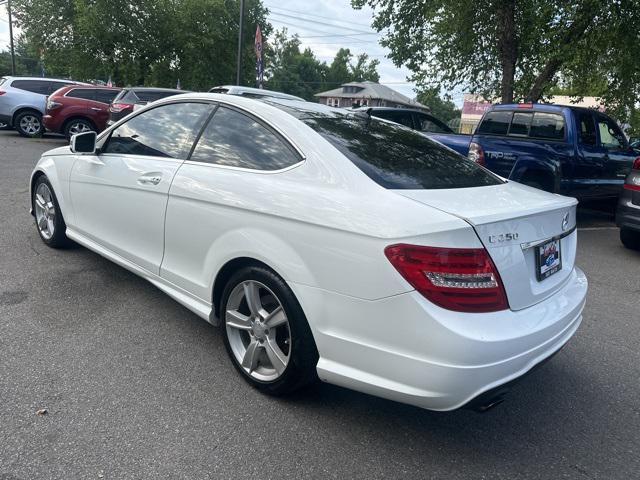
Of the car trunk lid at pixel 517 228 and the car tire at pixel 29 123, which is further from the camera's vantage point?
the car tire at pixel 29 123

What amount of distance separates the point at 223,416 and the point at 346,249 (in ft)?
3.63

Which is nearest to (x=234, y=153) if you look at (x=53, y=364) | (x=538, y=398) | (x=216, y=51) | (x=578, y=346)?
(x=53, y=364)

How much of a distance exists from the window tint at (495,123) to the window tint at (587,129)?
105 centimetres

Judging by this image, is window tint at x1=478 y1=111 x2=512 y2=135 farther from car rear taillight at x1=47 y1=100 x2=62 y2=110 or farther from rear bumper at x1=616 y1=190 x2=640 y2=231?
car rear taillight at x1=47 y1=100 x2=62 y2=110

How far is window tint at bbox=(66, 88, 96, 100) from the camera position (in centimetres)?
1327

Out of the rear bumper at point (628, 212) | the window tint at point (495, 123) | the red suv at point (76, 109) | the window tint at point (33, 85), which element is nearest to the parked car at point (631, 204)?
the rear bumper at point (628, 212)

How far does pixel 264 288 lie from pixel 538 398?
5.67 ft

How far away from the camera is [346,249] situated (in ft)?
6.95

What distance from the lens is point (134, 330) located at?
3.32 m

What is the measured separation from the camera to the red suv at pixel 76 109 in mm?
13031

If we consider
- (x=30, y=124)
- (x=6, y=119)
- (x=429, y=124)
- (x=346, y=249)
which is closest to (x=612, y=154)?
(x=429, y=124)

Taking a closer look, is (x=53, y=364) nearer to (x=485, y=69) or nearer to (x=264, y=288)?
(x=264, y=288)

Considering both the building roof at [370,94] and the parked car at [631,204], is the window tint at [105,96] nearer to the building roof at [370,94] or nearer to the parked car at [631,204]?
the parked car at [631,204]

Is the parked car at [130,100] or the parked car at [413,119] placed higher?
the parked car at [130,100]
